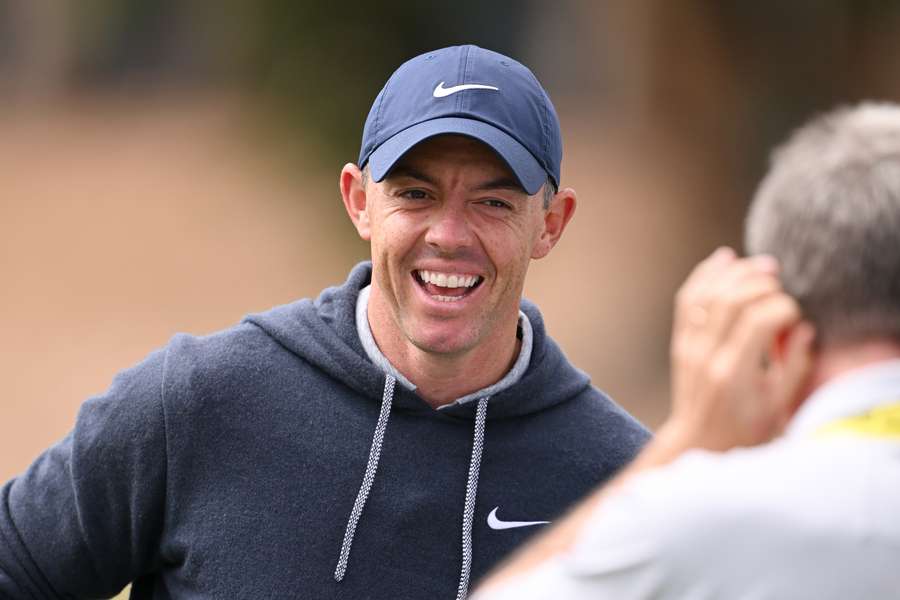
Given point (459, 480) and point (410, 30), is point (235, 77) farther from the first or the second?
point (459, 480)

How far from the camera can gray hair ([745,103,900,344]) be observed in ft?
5.52

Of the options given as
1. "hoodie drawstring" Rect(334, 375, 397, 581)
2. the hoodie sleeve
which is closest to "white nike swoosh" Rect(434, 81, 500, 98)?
"hoodie drawstring" Rect(334, 375, 397, 581)

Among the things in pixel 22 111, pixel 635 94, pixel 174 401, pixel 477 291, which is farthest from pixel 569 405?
pixel 22 111

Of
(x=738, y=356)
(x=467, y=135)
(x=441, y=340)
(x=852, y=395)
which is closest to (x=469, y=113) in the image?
(x=467, y=135)

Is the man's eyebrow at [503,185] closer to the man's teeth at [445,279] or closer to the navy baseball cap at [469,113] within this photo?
the navy baseball cap at [469,113]

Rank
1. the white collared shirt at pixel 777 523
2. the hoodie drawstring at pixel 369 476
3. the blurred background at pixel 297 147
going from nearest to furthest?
the white collared shirt at pixel 777 523 < the hoodie drawstring at pixel 369 476 < the blurred background at pixel 297 147

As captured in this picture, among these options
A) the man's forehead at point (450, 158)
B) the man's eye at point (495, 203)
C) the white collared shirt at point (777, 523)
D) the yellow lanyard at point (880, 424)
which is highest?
the man's forehead at point (450, 158)

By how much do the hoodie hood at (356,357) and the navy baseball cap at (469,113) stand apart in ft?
0.88

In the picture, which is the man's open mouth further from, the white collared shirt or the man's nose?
the white collared shirt

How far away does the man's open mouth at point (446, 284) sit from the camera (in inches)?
111

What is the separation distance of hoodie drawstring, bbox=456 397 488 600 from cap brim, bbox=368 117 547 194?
0.40m

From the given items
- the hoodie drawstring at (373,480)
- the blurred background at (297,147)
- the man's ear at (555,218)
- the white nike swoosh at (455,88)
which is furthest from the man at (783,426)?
the blurred background at (297,147)

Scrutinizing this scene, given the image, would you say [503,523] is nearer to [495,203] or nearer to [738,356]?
[495,203]

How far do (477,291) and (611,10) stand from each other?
28.3 ft
